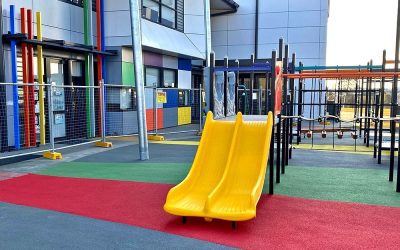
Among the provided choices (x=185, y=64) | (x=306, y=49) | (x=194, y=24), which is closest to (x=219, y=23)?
(x=194, y=24)

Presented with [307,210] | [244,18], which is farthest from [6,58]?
[244,18]

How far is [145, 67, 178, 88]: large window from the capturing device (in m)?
14.7

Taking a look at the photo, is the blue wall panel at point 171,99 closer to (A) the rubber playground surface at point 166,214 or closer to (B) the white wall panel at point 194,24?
(B) the white wall panel at point 194,24

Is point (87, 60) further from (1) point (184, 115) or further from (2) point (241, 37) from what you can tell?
(2) point (241, 37)

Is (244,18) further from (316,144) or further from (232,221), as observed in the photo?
(232,221)

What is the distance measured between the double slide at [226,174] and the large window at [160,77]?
30.3 feet

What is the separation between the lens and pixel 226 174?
16.7 ft

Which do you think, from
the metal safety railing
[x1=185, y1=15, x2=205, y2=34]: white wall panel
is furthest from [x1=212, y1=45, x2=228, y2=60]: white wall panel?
the metal safety railing

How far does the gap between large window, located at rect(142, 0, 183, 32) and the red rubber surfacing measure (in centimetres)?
920

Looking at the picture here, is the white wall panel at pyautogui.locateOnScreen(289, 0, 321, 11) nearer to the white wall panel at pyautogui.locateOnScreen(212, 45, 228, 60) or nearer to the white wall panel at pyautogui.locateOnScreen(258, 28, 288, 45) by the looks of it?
the white wall panel at pyautogui.locateOnScreen(258, 28, 288, 45)

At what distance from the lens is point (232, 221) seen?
4328 mm

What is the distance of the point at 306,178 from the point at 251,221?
2661 mm

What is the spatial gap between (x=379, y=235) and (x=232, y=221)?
1.60m

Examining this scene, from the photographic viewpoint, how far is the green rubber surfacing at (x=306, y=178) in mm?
5668
